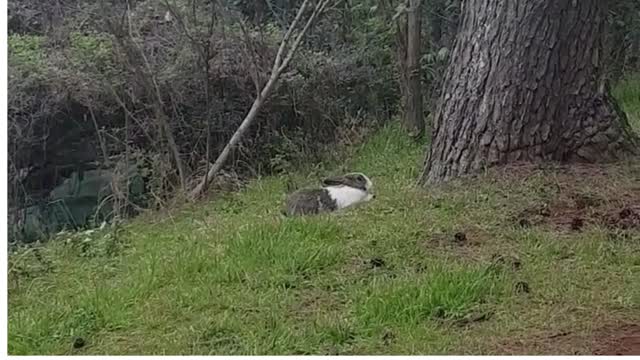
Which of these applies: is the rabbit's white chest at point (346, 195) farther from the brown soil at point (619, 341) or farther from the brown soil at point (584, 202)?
the brown soil at point (619, 341)

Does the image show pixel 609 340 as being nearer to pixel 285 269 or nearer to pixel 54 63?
pixel 285 269

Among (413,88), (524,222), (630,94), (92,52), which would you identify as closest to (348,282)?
(524,222)

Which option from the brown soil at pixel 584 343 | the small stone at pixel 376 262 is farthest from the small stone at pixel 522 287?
the small stone at pixel 376 262

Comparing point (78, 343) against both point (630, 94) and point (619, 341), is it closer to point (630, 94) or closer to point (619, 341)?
point (619, 341)

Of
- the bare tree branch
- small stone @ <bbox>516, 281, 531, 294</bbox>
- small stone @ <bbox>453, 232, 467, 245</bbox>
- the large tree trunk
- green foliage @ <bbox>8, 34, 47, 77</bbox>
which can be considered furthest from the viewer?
green foliage @ <bbox>8, 34, 47, 77</bbox>

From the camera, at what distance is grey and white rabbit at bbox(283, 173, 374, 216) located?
3.97 m

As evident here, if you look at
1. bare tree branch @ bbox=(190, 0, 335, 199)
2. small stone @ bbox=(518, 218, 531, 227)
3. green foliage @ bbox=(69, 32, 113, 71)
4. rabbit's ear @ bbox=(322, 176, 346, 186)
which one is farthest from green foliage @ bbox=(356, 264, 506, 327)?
green foliage @ bbox=(69, 32, 113, 71)

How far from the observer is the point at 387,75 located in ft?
24.0

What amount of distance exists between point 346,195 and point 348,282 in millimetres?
1286

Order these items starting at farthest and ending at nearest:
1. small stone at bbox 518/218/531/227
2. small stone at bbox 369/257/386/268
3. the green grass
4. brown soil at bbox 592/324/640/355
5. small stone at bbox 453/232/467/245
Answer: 1. the green grass
2. small stone at bbox 518/218/531/227
3. small stone at bbox 453/232/467/245
4. small stone at bbox 369/257/386/268
5. brown soil at bbox 592/324/640/355

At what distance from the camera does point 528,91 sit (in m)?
Answer: 3.95

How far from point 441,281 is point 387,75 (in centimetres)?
481

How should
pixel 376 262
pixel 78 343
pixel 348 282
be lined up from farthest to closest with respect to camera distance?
1. pixel 376 262
2. pixel 348 282
3. pixel 78 343

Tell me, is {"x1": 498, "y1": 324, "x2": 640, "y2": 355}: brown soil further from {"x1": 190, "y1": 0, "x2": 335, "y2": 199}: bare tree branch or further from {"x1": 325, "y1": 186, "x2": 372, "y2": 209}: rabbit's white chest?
{"x1": 190, "y1": 0, "x2": 335, "y2": 199}: bare tree branch
